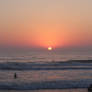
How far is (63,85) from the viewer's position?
21219 mm

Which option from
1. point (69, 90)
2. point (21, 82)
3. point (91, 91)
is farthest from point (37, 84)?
point (91, 91)

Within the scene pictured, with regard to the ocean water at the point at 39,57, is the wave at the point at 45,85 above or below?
below

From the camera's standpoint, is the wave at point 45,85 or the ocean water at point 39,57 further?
the ocean water at point 39,57

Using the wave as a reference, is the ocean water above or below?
above

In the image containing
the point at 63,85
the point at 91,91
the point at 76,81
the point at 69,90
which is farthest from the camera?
the point at 76,81

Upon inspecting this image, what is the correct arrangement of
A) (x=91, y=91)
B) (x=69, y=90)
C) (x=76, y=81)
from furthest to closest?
(x=76, y=81), (x=69, y=90), (x=91, y=91)

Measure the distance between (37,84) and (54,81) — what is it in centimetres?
212

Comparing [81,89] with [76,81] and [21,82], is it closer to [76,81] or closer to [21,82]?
[76,81]

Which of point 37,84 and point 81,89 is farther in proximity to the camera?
point 37,84

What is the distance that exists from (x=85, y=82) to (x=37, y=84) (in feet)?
14.3

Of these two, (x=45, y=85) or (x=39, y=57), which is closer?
(x=45, y=85)

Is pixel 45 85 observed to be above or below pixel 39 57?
below

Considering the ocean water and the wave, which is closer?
the wave

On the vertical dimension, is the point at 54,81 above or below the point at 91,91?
above
